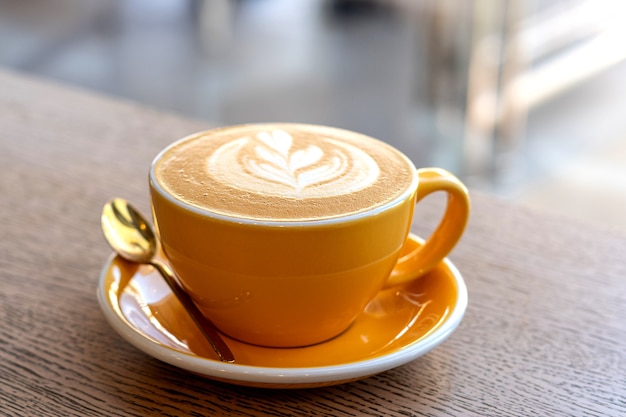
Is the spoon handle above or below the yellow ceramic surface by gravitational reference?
below

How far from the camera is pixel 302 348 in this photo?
1.37 ft

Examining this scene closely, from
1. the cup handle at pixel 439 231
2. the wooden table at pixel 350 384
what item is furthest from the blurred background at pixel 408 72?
the cup handle at pixel 439 231

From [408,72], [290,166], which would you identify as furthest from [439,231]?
[408,72]

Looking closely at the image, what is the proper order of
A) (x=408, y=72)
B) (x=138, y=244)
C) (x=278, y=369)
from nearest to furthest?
(x=278, y=369)
(x=138, y=244)
(x=408, y=72)

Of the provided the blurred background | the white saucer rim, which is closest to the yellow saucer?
the white saucer rim

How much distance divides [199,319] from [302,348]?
6 centimetres

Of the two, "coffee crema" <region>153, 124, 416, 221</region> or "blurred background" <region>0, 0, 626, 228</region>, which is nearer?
"coffee crema" <region>153, 124, 416, 221</region>

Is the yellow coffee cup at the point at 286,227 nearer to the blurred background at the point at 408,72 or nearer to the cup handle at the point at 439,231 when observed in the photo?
the cup handle at the point at 439,231

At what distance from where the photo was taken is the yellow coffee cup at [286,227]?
374 millimetres

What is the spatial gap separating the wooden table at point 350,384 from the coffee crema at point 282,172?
0.09 metres

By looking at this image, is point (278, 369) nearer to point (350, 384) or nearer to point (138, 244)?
point (350, 384)

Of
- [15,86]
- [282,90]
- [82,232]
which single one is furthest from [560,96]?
[82,232]

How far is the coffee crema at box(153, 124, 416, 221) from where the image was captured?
1.26 ft

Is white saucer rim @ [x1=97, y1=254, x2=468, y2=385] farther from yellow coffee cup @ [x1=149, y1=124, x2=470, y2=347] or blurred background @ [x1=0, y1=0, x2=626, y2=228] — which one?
blurred background @ [x1=0, y1=0, x2=626, y2=228]
